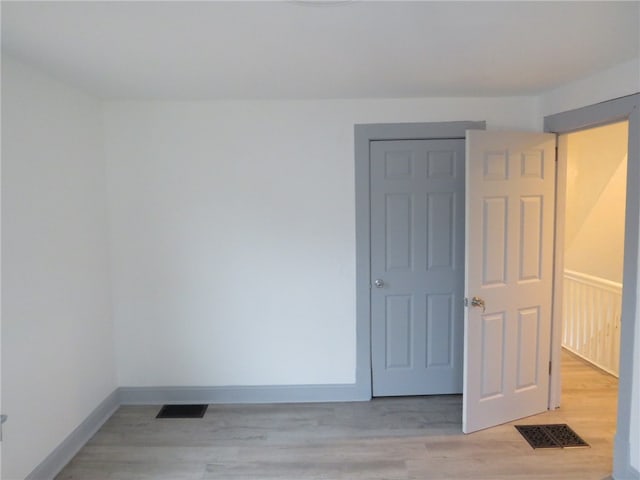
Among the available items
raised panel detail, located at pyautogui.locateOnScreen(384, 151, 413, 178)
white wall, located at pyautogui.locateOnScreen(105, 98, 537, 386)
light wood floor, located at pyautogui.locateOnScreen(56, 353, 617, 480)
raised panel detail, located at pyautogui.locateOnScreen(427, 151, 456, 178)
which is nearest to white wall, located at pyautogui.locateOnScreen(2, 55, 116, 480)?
white wall, located at pyautogui.locateOnScreen(105, 98, 537, 386)

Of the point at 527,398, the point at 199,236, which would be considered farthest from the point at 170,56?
the point at 527,398

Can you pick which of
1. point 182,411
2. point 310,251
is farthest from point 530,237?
point 182,411

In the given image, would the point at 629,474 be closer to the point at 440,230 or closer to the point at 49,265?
the point at 440,230

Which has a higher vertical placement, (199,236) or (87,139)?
(87,139)

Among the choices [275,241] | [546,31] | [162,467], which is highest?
[546,31]

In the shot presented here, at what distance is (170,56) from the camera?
82.8 inches

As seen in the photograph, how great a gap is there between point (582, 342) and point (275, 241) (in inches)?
126

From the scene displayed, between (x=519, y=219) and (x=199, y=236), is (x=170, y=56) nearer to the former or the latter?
(x=199, y=236)

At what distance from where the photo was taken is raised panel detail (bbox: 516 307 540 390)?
115 inches

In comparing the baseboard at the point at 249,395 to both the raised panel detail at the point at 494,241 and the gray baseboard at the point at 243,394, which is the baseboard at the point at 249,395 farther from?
the raised panel detail at the point at 494,241

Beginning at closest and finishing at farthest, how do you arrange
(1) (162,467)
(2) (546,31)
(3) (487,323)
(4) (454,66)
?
1. (2) (546,31)
2. (4) (454,66)
3. (1) (162,467)
4. (3) (487,323)

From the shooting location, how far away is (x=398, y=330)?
330 centimetres

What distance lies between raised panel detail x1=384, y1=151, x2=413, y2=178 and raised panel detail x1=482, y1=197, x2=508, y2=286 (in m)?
0.69

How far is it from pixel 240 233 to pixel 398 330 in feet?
4.84
